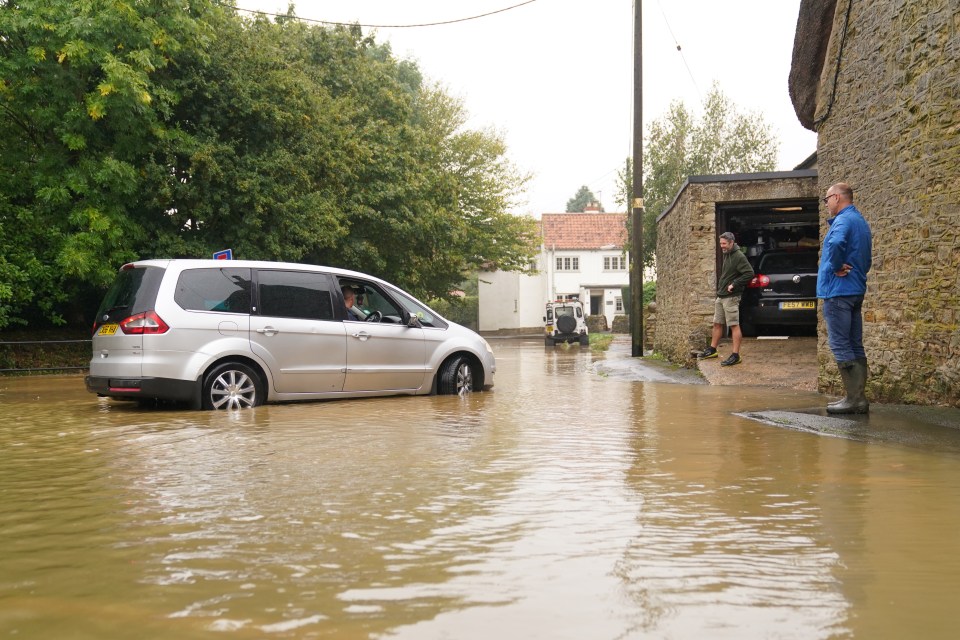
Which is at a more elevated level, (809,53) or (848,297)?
(809,53)

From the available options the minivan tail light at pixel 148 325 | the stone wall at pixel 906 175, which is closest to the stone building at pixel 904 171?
the stone wall at pixel 906 175

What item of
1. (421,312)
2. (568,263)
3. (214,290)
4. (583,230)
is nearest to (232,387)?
(214,290)

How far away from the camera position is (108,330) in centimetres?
948

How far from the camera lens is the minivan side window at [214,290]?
9.44 m

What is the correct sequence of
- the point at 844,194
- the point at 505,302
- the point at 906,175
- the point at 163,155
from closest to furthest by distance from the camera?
1. the point at 844,194
2. the point at 906,175
3. the point at 163,155
4. the point at 505,302

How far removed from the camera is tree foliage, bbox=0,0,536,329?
59.7 ft

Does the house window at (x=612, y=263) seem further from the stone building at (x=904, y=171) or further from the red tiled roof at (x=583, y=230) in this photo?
the stone building at (x=904, y=171)

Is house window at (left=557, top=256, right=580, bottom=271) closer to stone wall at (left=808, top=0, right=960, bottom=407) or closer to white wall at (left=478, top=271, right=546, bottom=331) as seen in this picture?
white wall at (left=478, top=271, right=546, bottom=331)

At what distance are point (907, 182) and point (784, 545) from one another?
633cm

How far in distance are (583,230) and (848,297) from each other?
63301 mm

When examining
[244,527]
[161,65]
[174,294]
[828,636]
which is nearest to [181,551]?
[244,527]

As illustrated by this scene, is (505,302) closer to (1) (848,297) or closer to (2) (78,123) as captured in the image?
(2) (78,123)

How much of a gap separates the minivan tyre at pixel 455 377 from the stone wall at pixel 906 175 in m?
4.65

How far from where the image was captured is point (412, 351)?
11227mm
